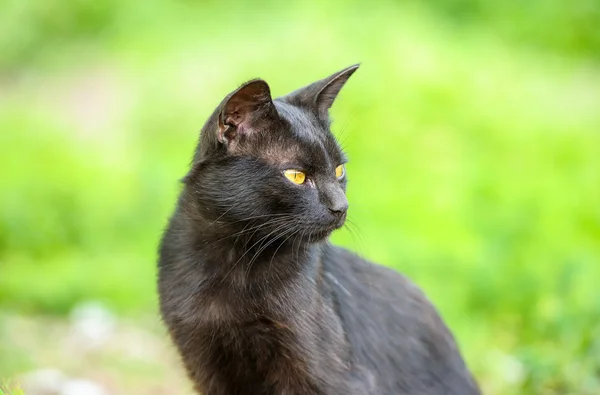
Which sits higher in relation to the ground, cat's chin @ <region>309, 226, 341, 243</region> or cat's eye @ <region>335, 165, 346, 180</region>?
cat's eye @ <region>335, 165, 346, 180</region>

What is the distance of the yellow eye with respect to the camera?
2572 mm

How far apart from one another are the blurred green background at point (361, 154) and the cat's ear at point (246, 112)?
198cm

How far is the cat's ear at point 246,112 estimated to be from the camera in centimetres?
247

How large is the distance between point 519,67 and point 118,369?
244 inches

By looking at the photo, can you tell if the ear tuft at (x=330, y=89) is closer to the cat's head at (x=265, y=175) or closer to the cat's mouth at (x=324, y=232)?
the cat's head at (x=265, y=175)

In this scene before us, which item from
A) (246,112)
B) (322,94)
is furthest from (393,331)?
(246,112)

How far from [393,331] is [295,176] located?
813 millimetres

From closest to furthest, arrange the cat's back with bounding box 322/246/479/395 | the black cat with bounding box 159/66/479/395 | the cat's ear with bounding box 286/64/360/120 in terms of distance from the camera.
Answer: the black cat with bounding box 159/66/479/395
the cat's ear with bounding box 286/64/360/120
the cat's back with bounding box 322/246/479/395

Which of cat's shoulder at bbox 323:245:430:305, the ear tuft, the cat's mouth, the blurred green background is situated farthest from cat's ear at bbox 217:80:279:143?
the blurred green background

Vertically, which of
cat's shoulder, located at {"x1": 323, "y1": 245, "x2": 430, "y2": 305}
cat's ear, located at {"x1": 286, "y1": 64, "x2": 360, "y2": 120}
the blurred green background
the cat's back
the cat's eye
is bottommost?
the cat's back

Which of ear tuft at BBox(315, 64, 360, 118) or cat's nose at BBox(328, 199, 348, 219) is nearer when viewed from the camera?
cat's nose at BBox(328, 199, 348, 219)

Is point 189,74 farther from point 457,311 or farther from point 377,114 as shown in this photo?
point 457,311

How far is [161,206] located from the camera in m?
5.96

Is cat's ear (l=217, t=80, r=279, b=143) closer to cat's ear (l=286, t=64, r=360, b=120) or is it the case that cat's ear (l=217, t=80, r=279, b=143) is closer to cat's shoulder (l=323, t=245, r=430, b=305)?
cat's ear (l=286, t=64, r=360, b=120)
